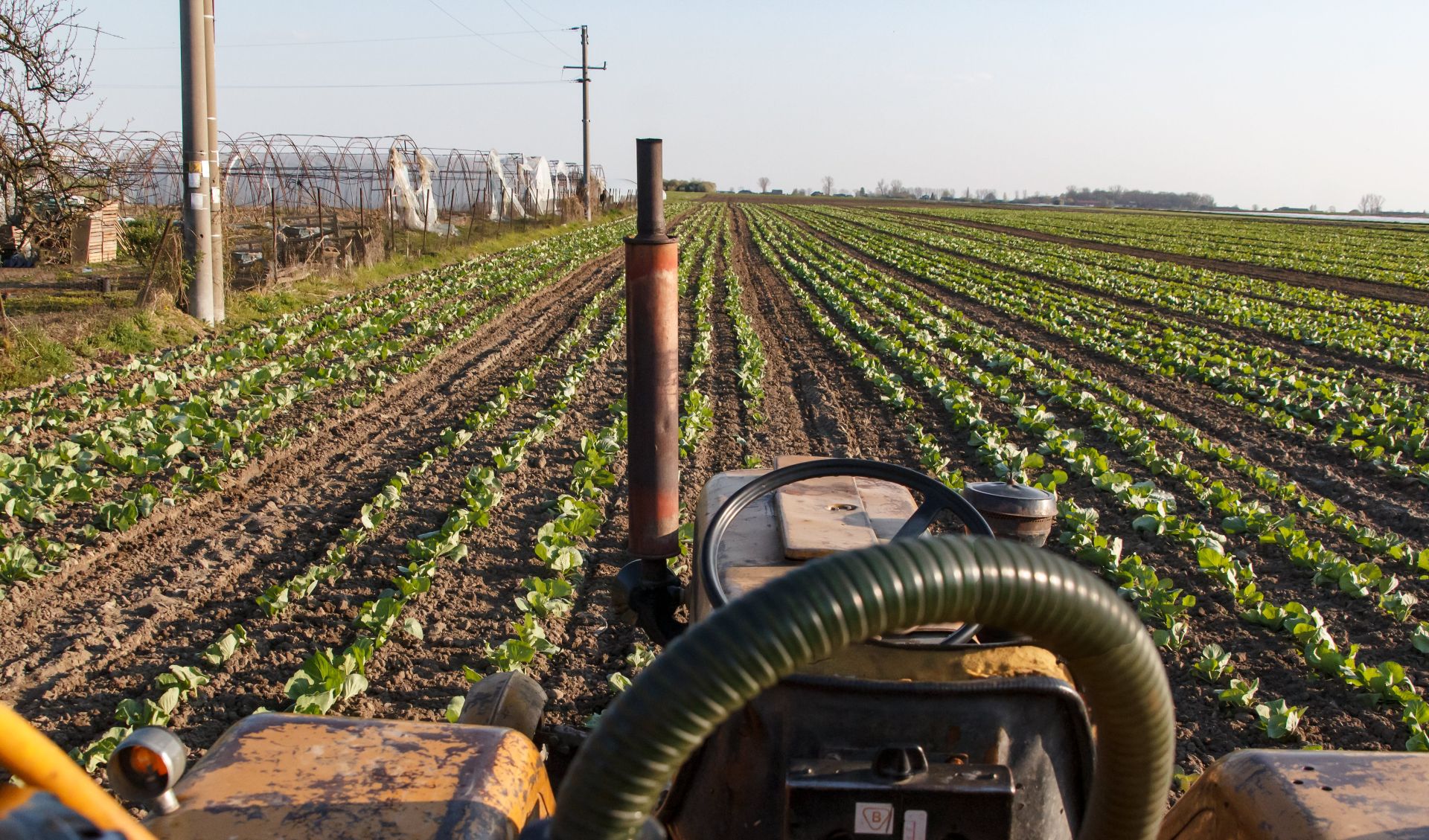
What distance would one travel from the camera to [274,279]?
1540 cm

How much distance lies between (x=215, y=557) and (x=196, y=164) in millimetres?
8010

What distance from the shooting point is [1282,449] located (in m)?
8.70

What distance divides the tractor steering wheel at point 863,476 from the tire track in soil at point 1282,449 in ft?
20.0

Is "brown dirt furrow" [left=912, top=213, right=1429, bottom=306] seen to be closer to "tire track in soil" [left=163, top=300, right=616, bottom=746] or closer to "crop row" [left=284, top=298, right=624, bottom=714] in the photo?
"crop row" [left=284, top=298, right=624, bottom=714]

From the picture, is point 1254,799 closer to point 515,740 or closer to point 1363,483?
point 515,740

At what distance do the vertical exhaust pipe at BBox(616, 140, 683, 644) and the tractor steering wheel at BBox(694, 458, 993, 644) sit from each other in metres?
0.34

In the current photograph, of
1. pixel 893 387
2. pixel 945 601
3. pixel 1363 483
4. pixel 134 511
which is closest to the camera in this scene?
pixel 945 601

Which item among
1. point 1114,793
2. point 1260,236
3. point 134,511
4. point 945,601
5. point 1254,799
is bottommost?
point 134,511

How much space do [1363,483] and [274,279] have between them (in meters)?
13.7

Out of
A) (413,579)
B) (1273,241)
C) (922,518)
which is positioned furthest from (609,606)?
(1273,241)

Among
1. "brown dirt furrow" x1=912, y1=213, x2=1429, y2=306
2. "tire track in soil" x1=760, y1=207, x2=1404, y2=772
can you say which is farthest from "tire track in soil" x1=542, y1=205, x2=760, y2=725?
"brown dirt furrow" x1=912, y1=213, x2=1429, y2=306

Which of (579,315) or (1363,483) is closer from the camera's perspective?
(1363,483)

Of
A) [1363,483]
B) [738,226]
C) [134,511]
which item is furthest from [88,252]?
[738,226]

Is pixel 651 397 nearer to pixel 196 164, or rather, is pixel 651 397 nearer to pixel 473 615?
pixel 473 615
